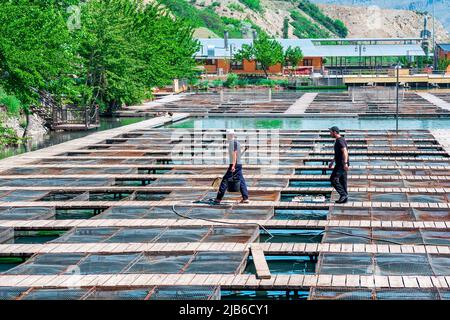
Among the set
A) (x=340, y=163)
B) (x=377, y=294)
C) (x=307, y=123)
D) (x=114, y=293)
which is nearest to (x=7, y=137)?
(x=307, y=123)

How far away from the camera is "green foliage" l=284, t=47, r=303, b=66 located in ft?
333

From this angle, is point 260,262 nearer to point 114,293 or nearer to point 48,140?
point 114,293

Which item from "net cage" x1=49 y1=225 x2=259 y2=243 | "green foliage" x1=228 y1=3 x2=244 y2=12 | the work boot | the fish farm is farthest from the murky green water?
"green foliage" x1=228 y1=3 x2=244 y2=12

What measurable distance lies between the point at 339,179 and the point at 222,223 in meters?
3.06

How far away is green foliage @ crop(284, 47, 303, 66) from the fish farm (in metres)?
70.5

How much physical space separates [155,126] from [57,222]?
24.5 metres

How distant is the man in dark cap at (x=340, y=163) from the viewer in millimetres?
17391

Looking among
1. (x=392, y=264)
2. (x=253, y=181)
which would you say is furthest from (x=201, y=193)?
(x=392, y=264)

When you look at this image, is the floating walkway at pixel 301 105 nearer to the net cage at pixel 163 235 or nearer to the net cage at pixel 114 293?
the net cage at pixel 163 235

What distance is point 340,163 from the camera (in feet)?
57.5

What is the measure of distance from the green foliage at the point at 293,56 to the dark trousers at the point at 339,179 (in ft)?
278

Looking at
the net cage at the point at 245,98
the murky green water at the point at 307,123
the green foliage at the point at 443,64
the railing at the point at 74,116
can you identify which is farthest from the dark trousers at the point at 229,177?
the green foliage at the point at 443,64

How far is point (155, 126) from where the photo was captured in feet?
135

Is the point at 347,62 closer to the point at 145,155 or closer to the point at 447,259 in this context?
the point at 145,155
